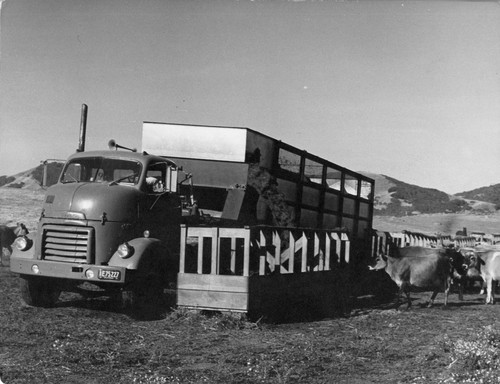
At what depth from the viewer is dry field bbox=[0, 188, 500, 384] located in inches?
221

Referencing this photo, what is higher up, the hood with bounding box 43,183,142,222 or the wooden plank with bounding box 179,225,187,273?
the hood with bounding box 43,183,142,222

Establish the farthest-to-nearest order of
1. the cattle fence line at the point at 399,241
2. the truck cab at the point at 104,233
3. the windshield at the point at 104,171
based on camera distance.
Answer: the cattle fence line at the point at 399,241 < the windshield at the point at 104,171 < the truck cab at the point at 104,233

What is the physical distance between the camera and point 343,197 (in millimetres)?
15039

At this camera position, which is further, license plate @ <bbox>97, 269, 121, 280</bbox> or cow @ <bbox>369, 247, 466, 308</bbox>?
cow @ <bbox>369, 247, 466, 308</bbox>

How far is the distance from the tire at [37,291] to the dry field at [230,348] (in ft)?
0.65

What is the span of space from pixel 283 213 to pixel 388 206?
132ft

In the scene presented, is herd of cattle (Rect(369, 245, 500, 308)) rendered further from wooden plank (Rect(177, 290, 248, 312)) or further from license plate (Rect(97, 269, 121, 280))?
license plate (Rect(97, 269, 121, 280))

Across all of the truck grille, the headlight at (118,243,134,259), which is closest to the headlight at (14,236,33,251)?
the truck grille

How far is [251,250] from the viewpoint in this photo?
10180mm

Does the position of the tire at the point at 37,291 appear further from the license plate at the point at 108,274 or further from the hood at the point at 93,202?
the license plate at the point at 108,274

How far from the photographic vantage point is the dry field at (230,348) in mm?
5621

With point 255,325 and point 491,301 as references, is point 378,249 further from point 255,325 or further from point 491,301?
point 255,325

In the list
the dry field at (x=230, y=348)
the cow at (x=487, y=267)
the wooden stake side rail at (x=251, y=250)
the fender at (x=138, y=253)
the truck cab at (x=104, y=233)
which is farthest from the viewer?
the cow at (x=487, y=267)

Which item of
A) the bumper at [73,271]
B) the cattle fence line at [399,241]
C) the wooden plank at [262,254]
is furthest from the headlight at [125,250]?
the cattle fence line at [399,241]
